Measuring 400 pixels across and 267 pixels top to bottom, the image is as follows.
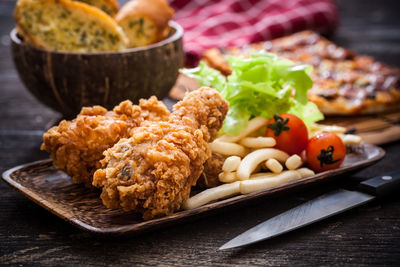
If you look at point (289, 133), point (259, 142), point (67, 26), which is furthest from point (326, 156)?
point (67, 26)

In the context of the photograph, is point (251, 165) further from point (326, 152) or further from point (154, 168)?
point (154, 168)

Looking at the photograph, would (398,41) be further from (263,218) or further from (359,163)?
(263,218)

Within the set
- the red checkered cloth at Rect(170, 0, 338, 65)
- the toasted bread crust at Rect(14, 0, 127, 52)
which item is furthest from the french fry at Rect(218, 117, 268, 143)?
the red checkered cloth at Rect(170, 0, 338, 65)

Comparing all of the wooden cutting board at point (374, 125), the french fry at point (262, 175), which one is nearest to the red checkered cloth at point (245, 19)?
the wooden cutting board at point (374, 125)

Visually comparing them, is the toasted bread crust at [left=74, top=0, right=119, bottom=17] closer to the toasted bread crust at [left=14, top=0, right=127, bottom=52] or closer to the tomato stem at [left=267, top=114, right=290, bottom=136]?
the toasted bread crust at [left=14, top=0, right=127, bottom=52]

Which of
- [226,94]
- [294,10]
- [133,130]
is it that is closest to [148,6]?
[226,94]

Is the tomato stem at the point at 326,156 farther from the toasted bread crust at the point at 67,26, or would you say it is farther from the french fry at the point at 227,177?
the toasted bread crust at the point at 67,26

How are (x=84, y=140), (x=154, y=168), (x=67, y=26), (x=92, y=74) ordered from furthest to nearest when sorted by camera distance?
(x=67, y=26) < (x=92, y=74) < (x=84, y=140) < (x=154, y=168)
